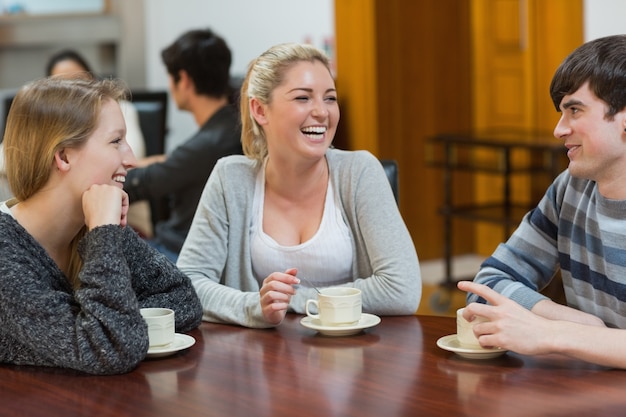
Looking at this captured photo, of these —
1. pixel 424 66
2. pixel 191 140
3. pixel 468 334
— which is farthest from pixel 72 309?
pixel 424 66

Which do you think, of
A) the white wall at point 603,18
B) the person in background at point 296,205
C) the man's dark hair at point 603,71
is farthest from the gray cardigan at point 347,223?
the white wall at point 603,18

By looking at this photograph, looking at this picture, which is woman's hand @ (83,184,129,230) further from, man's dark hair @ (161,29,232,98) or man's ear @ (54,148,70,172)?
man's dark hair @ (161,29,232,98)

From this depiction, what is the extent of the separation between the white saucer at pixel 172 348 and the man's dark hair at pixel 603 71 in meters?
0.79

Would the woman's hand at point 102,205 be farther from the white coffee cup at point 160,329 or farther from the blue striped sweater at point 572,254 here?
the blue striped sweater at point 572,254

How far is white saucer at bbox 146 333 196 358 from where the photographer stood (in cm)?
170

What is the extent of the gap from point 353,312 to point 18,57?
547 cm

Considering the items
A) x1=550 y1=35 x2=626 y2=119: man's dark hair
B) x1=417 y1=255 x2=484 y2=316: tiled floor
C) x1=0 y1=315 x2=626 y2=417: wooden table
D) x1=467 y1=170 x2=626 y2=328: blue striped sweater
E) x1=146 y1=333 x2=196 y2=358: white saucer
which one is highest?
x1=550 y1=35 x2=626 y2=119: man's dark hair

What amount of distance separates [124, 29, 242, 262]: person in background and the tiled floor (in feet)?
5.13

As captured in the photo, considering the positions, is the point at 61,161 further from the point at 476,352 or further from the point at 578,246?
the point at 578,246

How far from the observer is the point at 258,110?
2371 mm

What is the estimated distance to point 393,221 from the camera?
86.4 inches

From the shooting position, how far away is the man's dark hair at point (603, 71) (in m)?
1.74

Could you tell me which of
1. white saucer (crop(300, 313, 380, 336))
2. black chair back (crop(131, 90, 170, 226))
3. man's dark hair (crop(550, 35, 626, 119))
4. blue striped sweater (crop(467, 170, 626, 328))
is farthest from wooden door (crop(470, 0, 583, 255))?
white saucer (crop(300, 313, 380, 336))

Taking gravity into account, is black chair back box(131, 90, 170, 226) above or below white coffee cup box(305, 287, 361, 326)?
above
